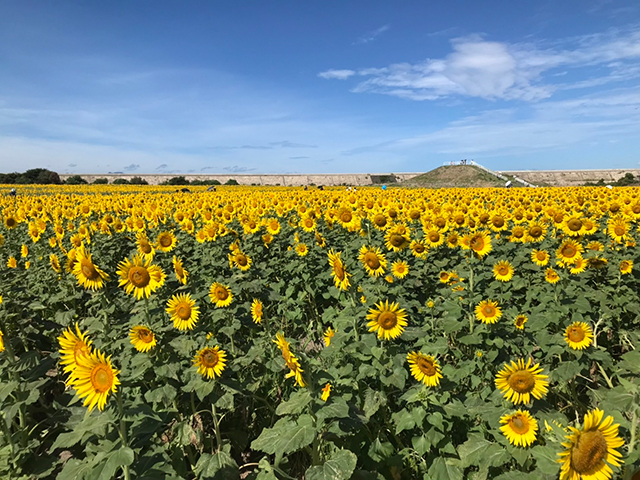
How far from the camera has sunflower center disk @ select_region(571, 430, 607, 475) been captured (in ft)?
5.54

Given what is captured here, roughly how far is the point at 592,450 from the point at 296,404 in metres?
1.54

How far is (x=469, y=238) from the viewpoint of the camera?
17.3 feet

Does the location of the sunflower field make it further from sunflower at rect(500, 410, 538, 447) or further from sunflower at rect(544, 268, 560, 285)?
sunflower at rect(544, 268, 560, 285)

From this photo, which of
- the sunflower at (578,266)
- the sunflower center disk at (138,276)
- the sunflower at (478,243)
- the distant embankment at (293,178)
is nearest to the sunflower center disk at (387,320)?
the sunflower center disk at (138,276)

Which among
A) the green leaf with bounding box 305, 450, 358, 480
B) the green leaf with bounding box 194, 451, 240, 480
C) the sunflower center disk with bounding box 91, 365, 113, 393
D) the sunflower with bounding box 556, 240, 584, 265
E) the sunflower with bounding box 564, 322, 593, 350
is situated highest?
the sunflower with bounding box 556, 240, 584, 265

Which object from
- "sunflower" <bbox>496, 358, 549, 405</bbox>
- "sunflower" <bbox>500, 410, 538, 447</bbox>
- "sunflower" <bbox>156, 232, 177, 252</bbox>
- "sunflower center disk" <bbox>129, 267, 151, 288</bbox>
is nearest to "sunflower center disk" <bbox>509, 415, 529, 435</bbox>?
"sunflower" <bbox>500, 410, 538, 447</bbox>

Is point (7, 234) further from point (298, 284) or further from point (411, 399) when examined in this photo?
point (411, 399)

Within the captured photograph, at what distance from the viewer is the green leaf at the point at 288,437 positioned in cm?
211

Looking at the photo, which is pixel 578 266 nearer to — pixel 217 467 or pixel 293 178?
pixel 217 467

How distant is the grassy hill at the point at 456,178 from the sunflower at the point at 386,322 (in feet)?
144

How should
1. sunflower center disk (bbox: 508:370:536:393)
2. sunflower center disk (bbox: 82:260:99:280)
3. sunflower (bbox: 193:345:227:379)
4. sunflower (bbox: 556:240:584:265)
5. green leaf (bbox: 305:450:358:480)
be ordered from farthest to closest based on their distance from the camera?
1. sunflower (bbox: 556:240:584:265)
2. sunflower center disk (bbox: 82:260:99:280)
3. sunflower (bbox: 193:345:227:379)
4. sunflower center disk (bbox: 508:370:536:393)
5. green leaf (bbox: 305:450:358:480)

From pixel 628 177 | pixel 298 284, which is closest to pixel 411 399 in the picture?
pixel 298 284

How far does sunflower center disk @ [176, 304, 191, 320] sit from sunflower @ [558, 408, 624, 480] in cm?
314

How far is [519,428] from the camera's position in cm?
239
